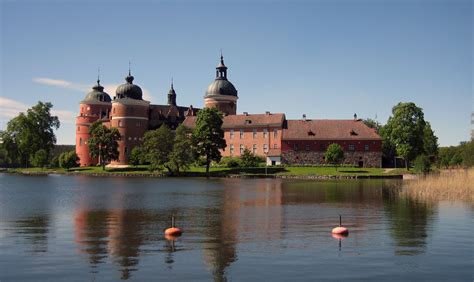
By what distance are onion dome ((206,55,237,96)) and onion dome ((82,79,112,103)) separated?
21.1m

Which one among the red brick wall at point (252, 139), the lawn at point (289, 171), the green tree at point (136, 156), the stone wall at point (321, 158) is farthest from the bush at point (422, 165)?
the green tree at point (136, 156)

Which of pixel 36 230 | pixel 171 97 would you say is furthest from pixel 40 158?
pixel 36 230

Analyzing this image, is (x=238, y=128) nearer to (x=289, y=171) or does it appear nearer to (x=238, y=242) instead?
(x=289, y=171)

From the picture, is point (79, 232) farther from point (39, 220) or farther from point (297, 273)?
point (297, 273)

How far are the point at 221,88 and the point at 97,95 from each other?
25.3m

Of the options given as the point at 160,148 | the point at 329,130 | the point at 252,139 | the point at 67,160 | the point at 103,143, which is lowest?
the point at 67,160

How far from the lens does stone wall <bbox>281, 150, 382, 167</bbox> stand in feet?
270

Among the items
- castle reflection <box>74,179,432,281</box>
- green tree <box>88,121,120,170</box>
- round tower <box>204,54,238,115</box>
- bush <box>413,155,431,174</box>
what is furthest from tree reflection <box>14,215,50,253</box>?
round tower <box>204,54,238,115</box>

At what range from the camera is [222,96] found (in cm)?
10550

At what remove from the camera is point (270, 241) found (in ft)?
62.4

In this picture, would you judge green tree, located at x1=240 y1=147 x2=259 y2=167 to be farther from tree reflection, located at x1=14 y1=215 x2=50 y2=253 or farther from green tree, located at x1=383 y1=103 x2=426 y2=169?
tree reflection, located at x1=14 y1=215 x2=50 y2=253

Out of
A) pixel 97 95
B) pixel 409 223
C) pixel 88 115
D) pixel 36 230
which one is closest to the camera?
pixel 36 230

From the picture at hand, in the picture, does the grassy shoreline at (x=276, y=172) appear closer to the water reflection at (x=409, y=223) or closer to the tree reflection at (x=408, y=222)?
the tree reflection at (x=408, y=222)

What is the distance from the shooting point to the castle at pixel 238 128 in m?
83.6
